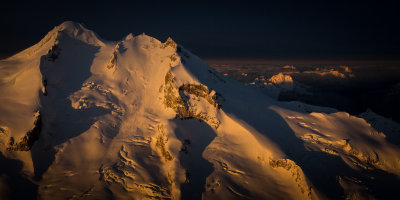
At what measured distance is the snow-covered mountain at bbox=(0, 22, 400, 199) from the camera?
82.1 ft

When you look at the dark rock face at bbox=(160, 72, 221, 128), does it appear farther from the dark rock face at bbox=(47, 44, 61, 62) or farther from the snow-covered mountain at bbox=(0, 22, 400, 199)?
the dark rock face at bbox=(47, 44, 61, 62)

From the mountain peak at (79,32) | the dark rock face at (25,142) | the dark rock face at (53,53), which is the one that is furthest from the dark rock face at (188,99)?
the mountain peak at (79,32)

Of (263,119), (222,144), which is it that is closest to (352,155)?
(263,119)

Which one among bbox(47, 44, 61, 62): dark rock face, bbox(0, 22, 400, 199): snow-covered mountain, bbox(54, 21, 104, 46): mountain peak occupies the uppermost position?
bbox(54, 21, 104, 46): mountain peak

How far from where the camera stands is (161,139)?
3159 cm

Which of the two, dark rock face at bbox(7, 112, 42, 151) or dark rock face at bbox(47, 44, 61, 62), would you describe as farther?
dark rock face at bbox(47, 44, 61, 62)

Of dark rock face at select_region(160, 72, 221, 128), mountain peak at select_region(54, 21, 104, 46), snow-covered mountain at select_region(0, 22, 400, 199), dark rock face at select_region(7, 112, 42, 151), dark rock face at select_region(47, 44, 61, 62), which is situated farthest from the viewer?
mountain peak at select_region(54, 21, 104, 46)

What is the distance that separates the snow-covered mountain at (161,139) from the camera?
2503cm

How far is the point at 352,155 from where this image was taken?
3069 cm

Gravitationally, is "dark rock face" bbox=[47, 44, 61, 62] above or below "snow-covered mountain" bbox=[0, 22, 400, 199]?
above

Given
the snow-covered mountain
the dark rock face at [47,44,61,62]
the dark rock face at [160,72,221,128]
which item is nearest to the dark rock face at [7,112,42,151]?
the snow-covered mountain

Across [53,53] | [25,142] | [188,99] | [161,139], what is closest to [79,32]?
[53,53]

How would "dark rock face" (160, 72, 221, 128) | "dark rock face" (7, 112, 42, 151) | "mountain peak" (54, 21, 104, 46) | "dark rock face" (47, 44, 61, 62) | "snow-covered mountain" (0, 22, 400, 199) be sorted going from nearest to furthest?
1. "snow-covered mountain" (0, 22, 400, 199)
2. "dark rock face" (7, 112, 42, 151)
3. "dark rock face" (160, 72, 221, 128)
4. "dark rock face" (47, 44, 61, 62)
5. "mountain peak" (54, 21, 104, 46)

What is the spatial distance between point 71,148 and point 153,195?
18.3m
